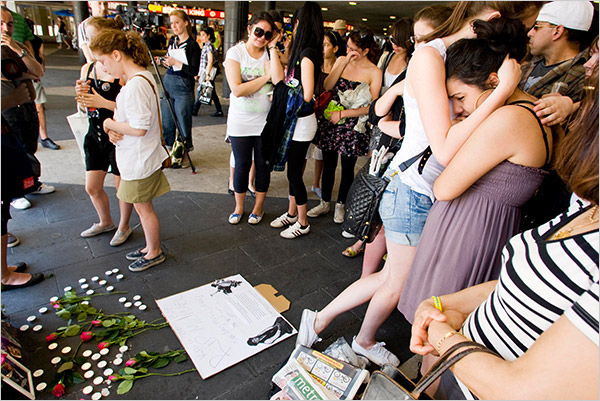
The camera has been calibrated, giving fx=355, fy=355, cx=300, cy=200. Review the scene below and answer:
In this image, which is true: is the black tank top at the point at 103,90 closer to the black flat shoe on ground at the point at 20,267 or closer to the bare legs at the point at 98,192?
the bare legs at the point at 98,192

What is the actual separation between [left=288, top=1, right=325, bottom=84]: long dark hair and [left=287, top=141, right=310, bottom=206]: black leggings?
59 centimetres

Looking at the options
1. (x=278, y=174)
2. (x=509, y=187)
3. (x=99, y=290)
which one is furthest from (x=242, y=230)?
(x=509, y=187)

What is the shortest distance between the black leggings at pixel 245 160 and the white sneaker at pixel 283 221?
371 millimetres

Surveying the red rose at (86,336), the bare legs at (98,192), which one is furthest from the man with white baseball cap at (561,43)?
the bare legs at (98,192)

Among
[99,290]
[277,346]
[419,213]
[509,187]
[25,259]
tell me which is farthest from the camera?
[25,259]

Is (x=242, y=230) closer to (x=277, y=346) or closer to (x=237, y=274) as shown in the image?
(x=237, y=274)

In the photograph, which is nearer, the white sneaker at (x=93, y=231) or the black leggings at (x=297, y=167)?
the white sneaker at (x=93, y=231)

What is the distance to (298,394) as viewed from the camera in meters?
1.43

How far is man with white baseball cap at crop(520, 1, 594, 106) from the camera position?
195 centimetres

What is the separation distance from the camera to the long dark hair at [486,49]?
1292 millimetres

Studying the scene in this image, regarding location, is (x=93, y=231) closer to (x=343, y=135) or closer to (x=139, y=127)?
(x=139, y=127)

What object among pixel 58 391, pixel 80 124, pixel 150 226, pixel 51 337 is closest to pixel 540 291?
pixel 58 391

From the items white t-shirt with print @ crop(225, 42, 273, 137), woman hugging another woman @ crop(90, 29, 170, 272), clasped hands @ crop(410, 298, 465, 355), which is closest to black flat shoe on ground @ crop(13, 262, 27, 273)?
woman hugging another woman @ crop(90, 29, 170, 272)

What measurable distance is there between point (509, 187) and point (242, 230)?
7.67 feet
